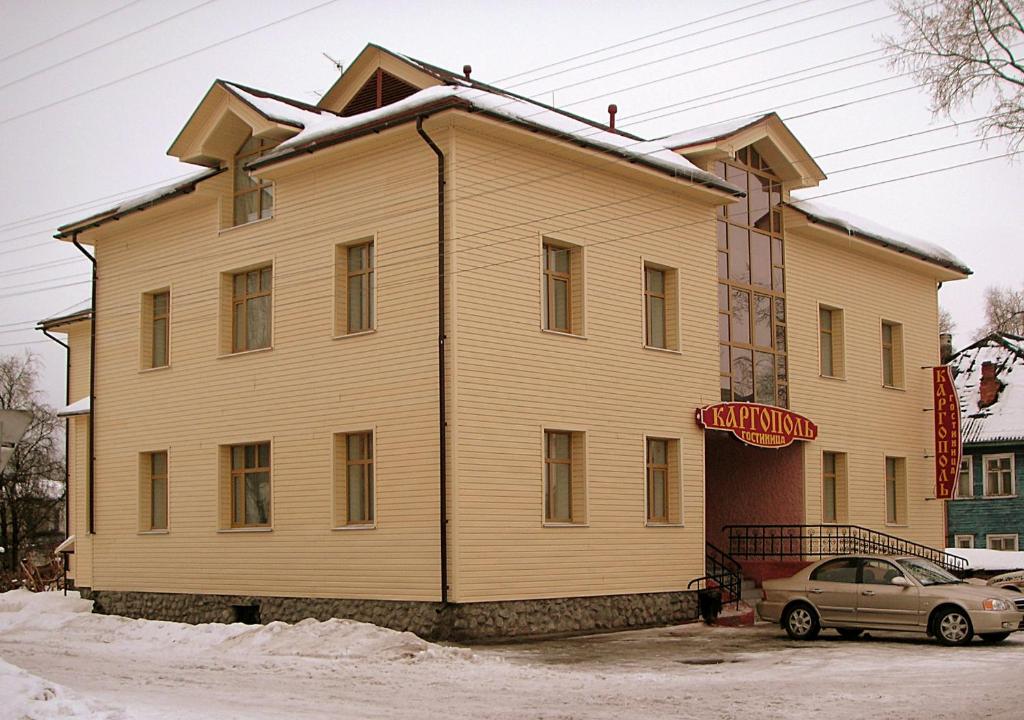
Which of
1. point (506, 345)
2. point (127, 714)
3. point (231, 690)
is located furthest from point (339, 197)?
point (127, 714)

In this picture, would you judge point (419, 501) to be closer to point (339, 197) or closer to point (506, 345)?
point (506, 345)

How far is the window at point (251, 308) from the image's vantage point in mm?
26656

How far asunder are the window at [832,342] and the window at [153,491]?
51.8 ft

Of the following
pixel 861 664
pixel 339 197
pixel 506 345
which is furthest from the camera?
pixel 339 197

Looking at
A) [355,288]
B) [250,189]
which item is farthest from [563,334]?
[250,189]

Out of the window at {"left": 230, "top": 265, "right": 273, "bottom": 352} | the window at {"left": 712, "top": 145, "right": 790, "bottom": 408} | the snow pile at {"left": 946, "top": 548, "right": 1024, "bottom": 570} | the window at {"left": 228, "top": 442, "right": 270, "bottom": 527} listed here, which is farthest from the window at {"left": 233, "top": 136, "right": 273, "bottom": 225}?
the snow pile at {"left": 946, "top": 548, "right": 1024, "bottom": 570}

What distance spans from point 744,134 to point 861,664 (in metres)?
13.7

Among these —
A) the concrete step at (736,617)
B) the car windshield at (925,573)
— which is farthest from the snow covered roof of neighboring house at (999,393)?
the car windshield at (925,573)

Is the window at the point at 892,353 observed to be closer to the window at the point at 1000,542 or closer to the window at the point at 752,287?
the window at the point at 752,287

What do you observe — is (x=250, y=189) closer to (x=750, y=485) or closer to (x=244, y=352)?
(x=244, y=352)

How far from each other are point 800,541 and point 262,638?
1354 centimetres

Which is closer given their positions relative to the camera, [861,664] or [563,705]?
[563,705]

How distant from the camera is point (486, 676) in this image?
56.5 ft

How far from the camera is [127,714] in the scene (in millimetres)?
12359
